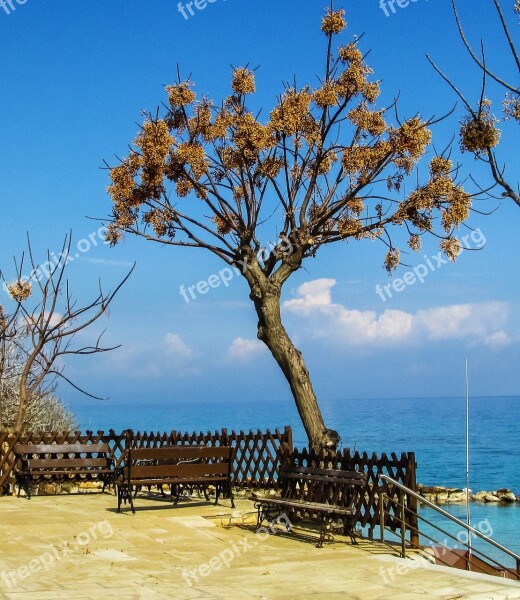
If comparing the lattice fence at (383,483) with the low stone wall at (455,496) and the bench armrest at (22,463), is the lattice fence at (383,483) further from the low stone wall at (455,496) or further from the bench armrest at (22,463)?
the low stone wall at (455,496)

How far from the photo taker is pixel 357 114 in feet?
57.4

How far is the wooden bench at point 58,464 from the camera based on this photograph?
679 inches

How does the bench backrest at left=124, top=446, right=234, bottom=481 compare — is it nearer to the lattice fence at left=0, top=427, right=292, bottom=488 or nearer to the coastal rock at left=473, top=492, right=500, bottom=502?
the lattice fence at left=0, top=427, right=292, bottom=488

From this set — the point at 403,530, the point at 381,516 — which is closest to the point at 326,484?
the point at 381,516

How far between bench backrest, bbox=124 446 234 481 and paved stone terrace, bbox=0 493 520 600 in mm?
661

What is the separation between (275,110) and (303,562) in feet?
30.7

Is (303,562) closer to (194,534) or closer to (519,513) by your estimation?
(194,534)

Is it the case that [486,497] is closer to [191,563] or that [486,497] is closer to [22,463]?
[22,463]

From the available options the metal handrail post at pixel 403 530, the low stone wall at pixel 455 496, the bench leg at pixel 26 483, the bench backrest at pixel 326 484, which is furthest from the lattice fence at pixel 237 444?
the low stone wall at pixel 455 496

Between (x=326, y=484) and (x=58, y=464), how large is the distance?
20.8 feet

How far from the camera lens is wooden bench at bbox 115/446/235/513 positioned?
47.2 feet

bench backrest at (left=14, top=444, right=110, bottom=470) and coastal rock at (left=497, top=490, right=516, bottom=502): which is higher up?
bench backrest at (left=14, top=444, right=110, bottom=470)
